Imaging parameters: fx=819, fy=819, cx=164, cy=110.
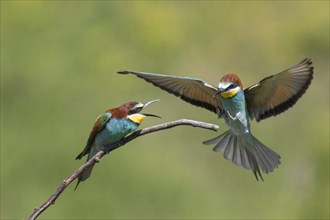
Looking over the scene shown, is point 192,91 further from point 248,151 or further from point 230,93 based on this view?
point 248,151

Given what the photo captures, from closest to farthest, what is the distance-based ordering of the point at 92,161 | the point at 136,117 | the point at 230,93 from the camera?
the point at 92,161
the point at 136,117
the point at 230,93

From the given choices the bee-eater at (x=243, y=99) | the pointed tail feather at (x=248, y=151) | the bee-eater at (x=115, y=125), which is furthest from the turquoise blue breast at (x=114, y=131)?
the pointed tail feather at (x=248, y=151)

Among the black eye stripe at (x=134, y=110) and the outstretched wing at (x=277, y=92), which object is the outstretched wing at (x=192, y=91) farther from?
the black eye stripe at (x=134, y=110)

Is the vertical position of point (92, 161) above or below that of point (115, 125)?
below

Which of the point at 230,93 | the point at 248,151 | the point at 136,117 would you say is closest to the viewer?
the point at 136,117

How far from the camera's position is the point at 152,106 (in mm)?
4773

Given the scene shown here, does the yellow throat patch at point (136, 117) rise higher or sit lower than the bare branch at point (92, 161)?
higher

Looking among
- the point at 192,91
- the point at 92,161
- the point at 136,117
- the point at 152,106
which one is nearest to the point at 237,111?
the point at 192,91

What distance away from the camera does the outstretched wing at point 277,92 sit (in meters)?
2.26

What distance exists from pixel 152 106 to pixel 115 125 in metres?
2.75

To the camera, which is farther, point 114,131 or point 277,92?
point 277,92

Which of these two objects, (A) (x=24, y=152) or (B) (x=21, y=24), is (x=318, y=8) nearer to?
(B) (x=21, y=24)

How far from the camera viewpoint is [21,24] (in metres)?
5.56

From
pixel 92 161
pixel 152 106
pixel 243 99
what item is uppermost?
pixel 152 106
